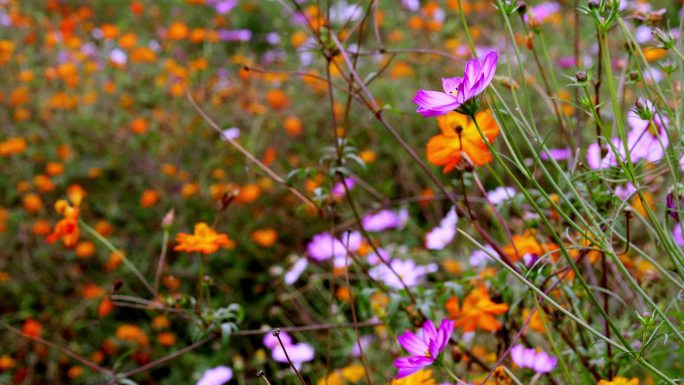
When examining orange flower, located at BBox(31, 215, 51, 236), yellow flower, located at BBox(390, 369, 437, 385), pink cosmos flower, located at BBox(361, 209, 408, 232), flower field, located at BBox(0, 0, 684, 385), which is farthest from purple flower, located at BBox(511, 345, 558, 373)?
orange flower, located at BBox(31, 215, 51, 236)

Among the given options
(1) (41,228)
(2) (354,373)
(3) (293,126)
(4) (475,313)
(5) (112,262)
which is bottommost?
(2) (354,373)

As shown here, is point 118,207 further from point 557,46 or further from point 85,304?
point 557,46

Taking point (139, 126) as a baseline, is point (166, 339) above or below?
below

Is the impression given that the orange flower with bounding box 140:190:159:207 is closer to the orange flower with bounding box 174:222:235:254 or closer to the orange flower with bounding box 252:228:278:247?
the orange flower with bounding box 252:228:278:247

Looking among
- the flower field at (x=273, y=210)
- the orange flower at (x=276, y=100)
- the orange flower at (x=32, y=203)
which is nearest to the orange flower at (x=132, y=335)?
the flower field at (x=273, y=210)

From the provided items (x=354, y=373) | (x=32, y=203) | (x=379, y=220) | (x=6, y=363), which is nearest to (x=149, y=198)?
(x=32, y=203)

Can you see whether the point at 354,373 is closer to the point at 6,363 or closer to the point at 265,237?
the point at 265,237
